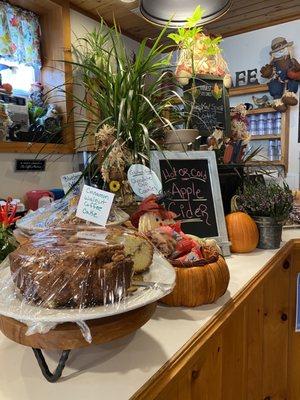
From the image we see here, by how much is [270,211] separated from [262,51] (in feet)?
9.27

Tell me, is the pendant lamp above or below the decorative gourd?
above

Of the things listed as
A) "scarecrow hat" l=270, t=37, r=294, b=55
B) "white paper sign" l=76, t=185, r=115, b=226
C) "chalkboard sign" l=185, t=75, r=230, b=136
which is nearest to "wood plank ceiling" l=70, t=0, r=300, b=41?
"scarecrow hat" l=270, t=37, r=294, b=55

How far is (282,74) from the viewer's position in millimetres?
3268

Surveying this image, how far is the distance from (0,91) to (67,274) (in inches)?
97.6

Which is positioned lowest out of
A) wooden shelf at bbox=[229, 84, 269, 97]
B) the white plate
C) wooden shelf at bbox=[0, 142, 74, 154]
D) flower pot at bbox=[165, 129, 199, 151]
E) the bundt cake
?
the white plate

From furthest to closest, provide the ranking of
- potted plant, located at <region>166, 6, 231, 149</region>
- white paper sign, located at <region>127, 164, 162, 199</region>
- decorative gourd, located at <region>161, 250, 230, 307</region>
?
potted plant, located at <region>166, 6, 231, 149</region> < white paper sign, located at <region>127, 164, 162, 199</region> < decorative gourd, located at <region>161, 250, 230, 307</region>

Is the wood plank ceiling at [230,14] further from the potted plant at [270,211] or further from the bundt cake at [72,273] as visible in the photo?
the bundt cake at [72,273]

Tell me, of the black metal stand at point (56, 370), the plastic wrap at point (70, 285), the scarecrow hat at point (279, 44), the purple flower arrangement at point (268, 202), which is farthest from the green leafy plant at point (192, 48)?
the scarecrow hat at point (279, 44)

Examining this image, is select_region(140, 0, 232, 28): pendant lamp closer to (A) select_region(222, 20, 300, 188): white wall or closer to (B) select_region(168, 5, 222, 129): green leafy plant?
(B) select_region(168, 5, 222, 129): green leafy plant

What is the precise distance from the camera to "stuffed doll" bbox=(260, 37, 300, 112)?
323cm

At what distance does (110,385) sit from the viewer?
51 centimetres

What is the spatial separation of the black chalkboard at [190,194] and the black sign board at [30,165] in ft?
6.03

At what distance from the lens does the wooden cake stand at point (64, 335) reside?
1.62ft

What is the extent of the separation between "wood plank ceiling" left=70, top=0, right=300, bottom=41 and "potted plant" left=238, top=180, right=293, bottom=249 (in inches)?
92.7
